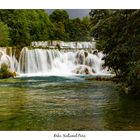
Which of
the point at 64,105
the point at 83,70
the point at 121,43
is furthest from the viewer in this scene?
the point at 121,43

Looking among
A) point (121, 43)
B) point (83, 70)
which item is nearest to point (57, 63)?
point (83, 70)

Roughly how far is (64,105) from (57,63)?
286 millimetres

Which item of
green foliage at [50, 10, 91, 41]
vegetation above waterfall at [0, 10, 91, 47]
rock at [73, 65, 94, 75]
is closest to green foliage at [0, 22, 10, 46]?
vegetation above waterfall at [0, 10, 91, 47]

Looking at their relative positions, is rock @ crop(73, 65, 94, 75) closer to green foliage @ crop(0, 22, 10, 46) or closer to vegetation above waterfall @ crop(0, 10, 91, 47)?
vegetation above waterfall @ crop(0, 10, 91, 47)

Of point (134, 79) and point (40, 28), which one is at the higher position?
point (40, 28)

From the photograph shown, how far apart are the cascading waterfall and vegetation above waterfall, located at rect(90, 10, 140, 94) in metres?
0.07

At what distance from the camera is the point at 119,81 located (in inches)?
131

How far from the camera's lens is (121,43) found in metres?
3.42

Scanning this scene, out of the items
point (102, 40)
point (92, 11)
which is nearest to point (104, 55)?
point (102, 40)

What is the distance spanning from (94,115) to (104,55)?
0.40 metres

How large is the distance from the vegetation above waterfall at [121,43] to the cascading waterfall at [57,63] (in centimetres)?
7

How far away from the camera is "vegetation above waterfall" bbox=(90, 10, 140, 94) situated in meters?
3.31

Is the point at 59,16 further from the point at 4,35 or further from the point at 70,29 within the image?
the point at 4,35
